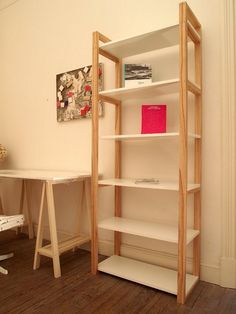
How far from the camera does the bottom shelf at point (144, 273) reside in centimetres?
159

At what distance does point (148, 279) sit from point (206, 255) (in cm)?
44

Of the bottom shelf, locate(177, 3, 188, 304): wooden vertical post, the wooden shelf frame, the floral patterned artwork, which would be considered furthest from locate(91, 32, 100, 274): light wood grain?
locate(177, 3, 188, 304): wooden vertical post

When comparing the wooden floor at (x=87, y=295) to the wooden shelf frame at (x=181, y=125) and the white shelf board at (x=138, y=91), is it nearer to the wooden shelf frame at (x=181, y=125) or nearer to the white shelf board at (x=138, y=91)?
the wooden shelf frame at (x=181, y=125)

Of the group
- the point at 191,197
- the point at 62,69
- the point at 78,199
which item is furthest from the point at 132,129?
the point at 62,69

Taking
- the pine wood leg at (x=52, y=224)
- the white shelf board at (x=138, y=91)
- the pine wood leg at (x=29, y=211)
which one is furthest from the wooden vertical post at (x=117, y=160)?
the pine wood leg at (x=29, y=211)

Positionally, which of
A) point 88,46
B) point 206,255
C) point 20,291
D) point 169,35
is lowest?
point 20,291

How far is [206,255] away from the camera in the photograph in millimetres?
1729

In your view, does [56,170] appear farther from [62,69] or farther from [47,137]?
[62,69]

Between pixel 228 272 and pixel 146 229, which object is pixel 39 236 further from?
pixel 228 272

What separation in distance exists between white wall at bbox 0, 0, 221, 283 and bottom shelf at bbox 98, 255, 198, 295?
5.2 inches

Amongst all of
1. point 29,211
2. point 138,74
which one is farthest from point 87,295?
point 138,74

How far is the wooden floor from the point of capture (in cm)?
142

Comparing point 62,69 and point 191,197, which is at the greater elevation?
point 62,69

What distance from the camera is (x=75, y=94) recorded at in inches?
93.4
